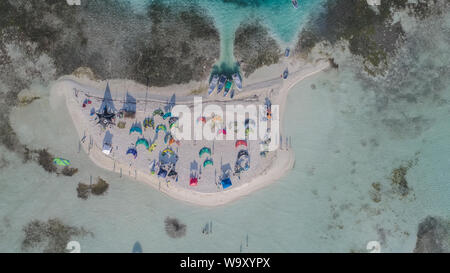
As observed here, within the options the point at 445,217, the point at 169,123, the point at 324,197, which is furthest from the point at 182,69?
the point at 445,217

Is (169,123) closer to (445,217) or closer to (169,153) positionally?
(169,153)

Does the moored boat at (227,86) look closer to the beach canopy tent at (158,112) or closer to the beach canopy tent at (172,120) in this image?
the beach canopy tent at (172,120)

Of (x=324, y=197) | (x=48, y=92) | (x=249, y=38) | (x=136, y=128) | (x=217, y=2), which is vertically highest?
(x=217, y=2)

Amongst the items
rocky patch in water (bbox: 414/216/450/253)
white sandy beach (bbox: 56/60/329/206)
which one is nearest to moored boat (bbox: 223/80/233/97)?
white sandy beach (bbox: 56/60/329/206)

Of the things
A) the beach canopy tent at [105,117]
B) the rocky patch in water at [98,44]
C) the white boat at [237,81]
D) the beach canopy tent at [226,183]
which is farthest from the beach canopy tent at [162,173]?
the white boat at [237,81]

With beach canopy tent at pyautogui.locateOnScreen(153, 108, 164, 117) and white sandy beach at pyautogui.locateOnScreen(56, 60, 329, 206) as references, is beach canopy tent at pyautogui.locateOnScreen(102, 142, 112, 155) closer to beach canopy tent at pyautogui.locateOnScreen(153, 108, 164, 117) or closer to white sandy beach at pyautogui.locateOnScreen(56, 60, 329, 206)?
white sandy beach at pyautogui.locateOnScreen(56, 60, 329, 206)

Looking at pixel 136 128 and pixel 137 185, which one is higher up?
pixel 136 128
